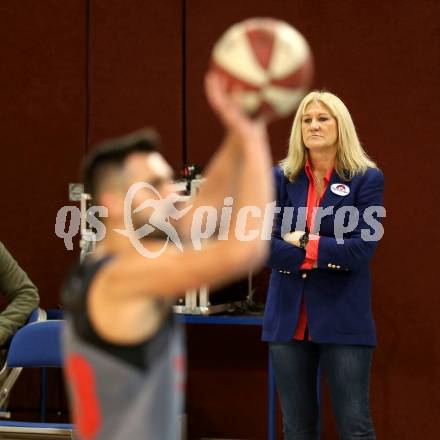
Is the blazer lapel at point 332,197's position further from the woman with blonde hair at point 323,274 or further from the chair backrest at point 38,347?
the chair backrest at point 38,347

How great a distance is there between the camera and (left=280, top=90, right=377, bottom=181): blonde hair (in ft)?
12.8

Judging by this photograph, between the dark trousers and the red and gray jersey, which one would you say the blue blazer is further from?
the red and gray jersey

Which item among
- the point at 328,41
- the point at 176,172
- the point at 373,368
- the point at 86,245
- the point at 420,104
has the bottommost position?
the point at 373,368

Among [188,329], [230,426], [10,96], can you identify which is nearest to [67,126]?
[10,96]

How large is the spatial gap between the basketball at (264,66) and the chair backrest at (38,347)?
3201 mm

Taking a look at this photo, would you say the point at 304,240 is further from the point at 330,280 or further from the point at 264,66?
the point at 264,66

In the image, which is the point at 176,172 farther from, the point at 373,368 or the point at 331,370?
the point at 331,370

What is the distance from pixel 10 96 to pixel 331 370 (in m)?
3.60

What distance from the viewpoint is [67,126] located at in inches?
247

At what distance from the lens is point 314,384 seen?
3848 mm

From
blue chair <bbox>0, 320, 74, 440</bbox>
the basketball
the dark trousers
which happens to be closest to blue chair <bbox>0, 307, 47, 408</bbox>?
blue chair <bbox>0, 320, 74, 440</bbox>

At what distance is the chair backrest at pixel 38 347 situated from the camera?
4719 millimetres

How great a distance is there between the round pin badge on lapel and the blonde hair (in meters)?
0.04

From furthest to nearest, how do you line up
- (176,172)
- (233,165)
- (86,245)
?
(176,172), (86,245), (233,165)
